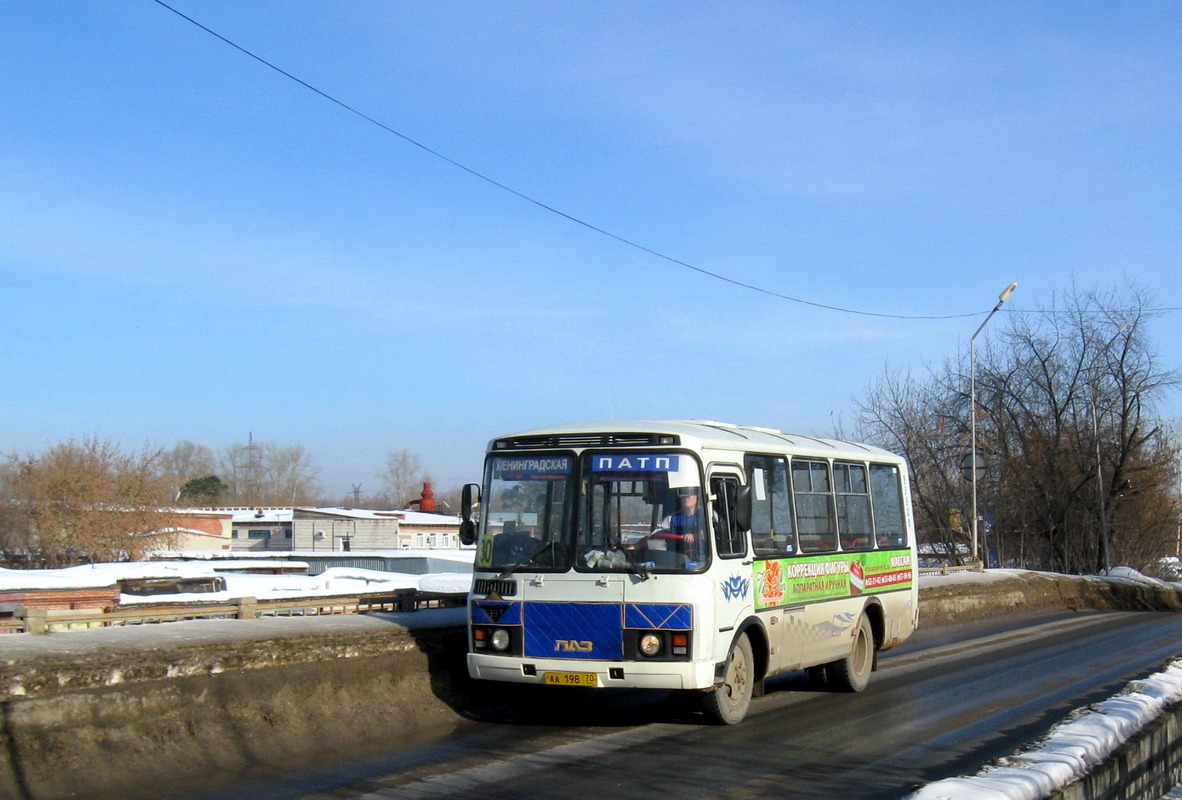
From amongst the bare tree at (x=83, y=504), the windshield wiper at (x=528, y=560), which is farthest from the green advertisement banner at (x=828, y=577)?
the bare tree at (x=83, y=504)

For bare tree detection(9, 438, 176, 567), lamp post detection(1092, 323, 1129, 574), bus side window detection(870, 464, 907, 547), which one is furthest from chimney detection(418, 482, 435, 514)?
bus side window detection(870, 464, 907, 547)

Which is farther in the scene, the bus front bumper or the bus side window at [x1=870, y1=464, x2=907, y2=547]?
the bus side window at [x1=870, y1=464, x2=907, y2=547]

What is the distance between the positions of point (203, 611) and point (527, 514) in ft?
28.3

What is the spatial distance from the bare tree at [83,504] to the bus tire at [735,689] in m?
51.8

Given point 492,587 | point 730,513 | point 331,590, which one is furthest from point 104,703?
point 331,590

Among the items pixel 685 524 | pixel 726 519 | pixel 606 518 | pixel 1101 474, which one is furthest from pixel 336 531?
pixel 685 524

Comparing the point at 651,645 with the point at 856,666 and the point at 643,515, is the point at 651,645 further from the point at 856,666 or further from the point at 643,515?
the point at 856,666

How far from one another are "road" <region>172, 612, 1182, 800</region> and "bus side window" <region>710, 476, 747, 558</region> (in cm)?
173

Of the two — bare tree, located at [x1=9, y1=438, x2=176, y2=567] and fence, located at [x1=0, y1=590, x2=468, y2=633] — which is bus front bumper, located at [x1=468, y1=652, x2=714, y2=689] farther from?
bare tree, located at [x1=9, y1=438, x2=176, y2=567]

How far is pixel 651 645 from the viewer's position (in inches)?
401

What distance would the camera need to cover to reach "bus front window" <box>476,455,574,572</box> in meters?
10.8

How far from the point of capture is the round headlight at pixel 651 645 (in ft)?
33.3

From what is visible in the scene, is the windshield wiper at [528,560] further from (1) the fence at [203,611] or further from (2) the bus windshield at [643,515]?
(1) the fence at [203,611]

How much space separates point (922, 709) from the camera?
12.6 metres
